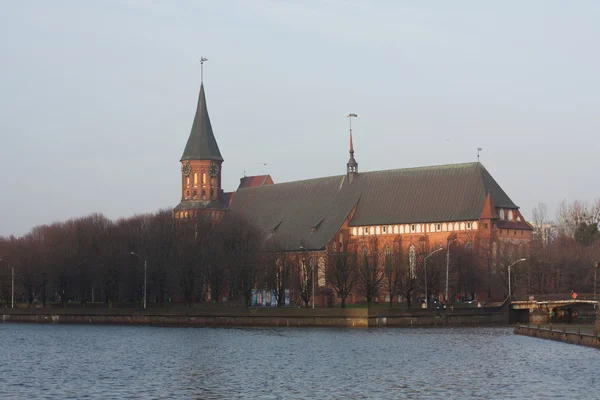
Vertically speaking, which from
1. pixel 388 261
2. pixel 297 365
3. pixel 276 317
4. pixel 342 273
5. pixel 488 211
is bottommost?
pixel 297 365

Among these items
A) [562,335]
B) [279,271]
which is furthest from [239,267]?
[562,335]

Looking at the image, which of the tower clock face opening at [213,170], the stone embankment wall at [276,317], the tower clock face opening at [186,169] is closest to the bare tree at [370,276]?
the stone embankment wall at [276,317]

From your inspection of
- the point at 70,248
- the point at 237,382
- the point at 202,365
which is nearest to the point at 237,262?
the point at 70,248

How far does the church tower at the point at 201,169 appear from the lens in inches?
6467

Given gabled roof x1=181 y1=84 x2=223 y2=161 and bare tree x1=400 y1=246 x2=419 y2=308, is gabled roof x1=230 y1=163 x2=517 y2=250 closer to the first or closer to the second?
gabled roof x1=181 y1=84 x2=223 y2=161

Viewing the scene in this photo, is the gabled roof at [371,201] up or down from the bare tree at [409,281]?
up

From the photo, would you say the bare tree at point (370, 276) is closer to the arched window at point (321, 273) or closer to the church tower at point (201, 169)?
the arched window at point (321, 273)

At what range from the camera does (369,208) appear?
149625mm

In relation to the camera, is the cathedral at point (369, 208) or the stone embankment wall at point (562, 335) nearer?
the stone embankment wall at point (562, 335)

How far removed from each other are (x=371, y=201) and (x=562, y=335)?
226 feet

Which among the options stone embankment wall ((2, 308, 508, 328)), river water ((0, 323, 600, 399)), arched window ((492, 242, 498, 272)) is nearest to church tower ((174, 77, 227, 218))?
stone embankment wall ((2, 308, 508, 328))

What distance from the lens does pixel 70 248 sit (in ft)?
438

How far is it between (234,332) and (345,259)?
30233mm

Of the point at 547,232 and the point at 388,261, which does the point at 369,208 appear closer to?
the point at 388,261
